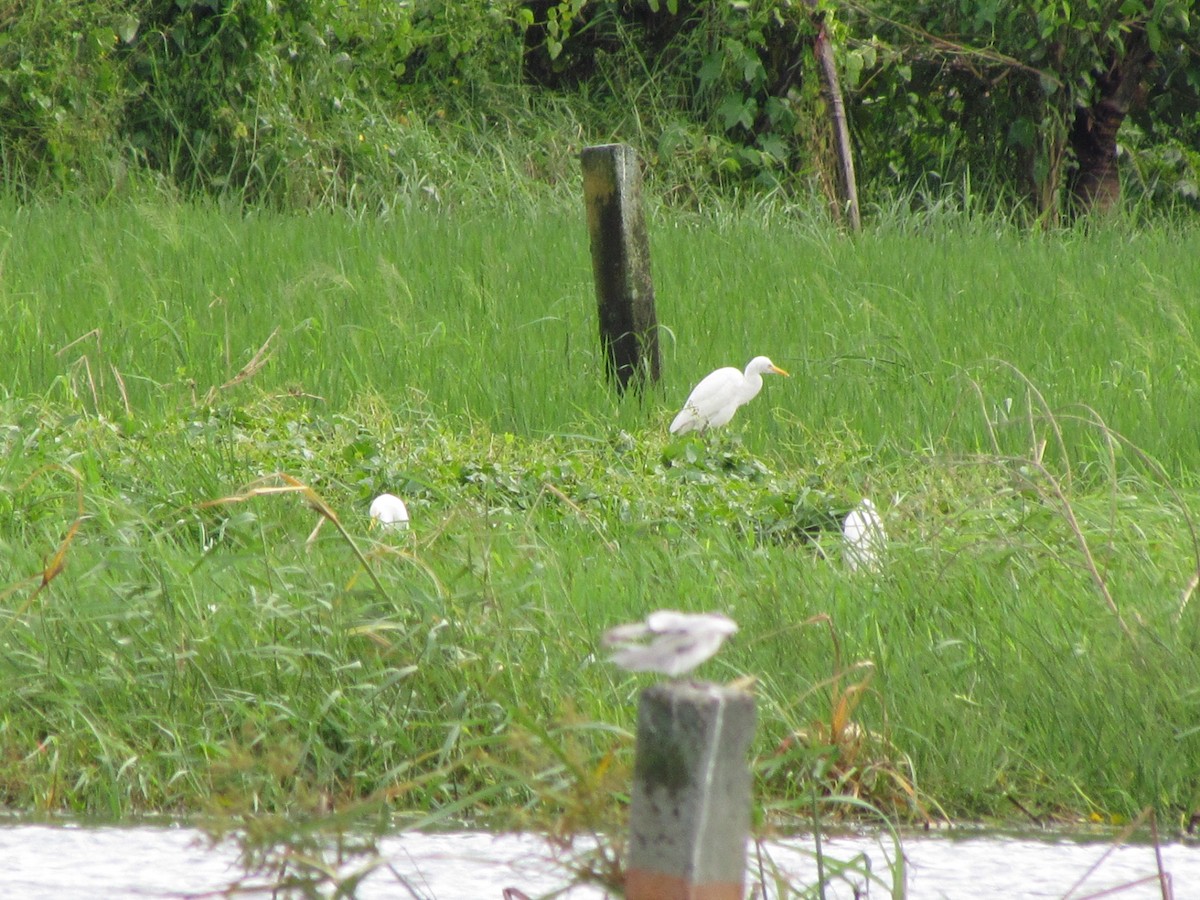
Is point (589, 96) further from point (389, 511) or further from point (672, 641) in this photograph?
point (672, 641)

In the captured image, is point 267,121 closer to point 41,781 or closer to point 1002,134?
point 1002,134

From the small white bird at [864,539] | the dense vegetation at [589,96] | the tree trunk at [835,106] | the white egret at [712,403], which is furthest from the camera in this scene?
the tree trunk at [835,106]

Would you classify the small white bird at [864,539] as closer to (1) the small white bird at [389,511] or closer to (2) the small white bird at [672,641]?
(1) the small white bird at [389,511]

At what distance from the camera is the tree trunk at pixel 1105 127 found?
1183cm

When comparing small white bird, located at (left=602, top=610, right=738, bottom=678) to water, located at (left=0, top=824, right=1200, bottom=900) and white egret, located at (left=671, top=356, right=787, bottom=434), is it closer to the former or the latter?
water, located at (left=0, top=824, right=1200, bottom=900)

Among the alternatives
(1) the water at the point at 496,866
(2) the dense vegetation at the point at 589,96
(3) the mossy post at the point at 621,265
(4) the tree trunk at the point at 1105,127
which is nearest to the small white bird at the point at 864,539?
(1) the water at the point at 496,866

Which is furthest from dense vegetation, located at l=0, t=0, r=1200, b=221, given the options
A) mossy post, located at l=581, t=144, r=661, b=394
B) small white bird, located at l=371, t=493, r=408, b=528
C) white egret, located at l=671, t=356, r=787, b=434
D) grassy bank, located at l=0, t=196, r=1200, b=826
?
small white bird, located at l=371, t=493, r=408, b=528

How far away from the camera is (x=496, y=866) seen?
8.99ft

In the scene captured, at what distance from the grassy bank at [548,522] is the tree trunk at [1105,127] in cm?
403

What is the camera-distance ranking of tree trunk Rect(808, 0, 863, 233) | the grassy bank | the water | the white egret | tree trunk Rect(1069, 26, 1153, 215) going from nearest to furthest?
the water, the grassy bank, the white egret, tree trunk Rect(808, 0, 863, 233), tree trunk Rect(1069, 26, 1153, 215)

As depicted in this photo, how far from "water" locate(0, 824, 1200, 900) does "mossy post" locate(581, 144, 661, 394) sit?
3.28 m

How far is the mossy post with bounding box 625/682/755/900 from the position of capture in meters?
1.42

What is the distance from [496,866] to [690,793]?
4.54ft

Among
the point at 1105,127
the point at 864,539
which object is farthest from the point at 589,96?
the point at 864,539
